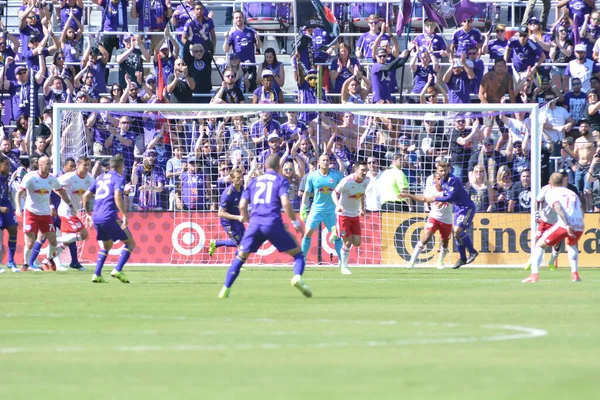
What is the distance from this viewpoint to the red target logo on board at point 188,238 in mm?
26781

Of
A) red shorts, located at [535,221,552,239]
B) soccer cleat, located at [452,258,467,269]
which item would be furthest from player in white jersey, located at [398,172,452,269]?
red shorts, located at [535,221,552,239]

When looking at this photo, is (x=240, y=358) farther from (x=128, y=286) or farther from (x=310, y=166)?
(x=310, y=166)

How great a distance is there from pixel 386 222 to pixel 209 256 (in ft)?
13.6

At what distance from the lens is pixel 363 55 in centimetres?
3028

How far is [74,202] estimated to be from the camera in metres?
24.5

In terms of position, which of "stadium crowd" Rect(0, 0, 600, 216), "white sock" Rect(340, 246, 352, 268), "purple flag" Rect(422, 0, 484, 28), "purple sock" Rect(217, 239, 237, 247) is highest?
"purple flag" Rect(422, 0, 484, 28)

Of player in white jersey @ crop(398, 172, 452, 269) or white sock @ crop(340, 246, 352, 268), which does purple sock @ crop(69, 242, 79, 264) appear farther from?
player in white jersey @ crop(398, 172, 452, 269)

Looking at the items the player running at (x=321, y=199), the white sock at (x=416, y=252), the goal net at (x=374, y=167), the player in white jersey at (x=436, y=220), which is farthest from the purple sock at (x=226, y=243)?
the white sock at (x=416, y=252)

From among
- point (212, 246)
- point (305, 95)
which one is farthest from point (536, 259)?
point (305, 95)

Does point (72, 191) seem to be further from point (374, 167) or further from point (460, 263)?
point (460, 263)

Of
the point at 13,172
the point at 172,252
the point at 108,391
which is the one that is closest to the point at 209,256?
the point at 172,252

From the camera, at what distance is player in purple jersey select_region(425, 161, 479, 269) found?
25.1m

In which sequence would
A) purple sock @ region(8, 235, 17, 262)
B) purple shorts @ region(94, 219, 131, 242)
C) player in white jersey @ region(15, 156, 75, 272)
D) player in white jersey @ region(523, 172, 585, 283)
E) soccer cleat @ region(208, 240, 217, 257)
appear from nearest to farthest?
1. player in white jersey @ region(523, 172, 585, 283)
2. purple shorts @ region(94, 219, 131, 242)
3. player in white jersey @ region(15, 156, 75, 272)
4. purple sock @ region(8, 235, 17, 262)
5. soccer cleat @ region(208, 240, 217, 257)

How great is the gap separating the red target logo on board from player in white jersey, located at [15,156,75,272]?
3892 mm
